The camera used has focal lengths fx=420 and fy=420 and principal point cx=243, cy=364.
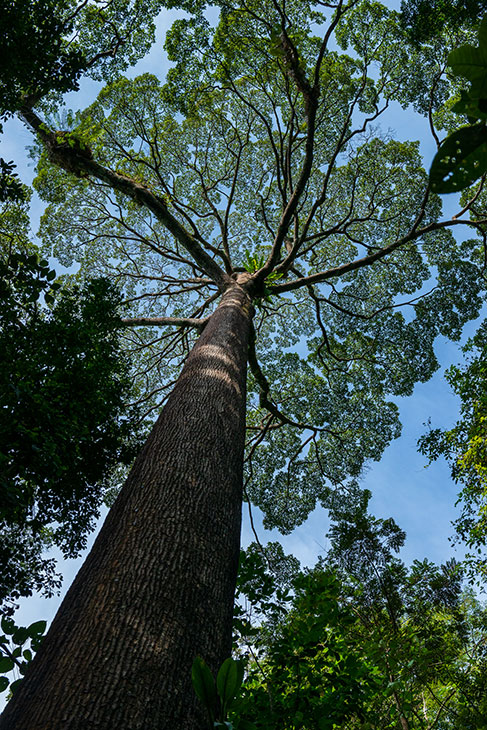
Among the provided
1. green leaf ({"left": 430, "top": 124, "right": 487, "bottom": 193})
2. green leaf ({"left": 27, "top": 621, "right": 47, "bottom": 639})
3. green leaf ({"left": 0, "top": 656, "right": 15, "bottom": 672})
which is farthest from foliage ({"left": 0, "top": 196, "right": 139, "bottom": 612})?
green leaf ({"left": 430, "top": 124, "right": 487, "bottom": 193})

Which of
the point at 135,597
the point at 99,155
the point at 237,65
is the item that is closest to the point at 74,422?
the point at 135,597

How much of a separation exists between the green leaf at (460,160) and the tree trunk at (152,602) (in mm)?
1253

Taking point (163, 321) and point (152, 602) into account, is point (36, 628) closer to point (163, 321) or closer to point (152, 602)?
point (152, 602)

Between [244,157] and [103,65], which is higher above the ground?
[244,157]

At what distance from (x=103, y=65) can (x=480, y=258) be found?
860 cm

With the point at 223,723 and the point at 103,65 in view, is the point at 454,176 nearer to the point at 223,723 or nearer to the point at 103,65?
the point at 223,723

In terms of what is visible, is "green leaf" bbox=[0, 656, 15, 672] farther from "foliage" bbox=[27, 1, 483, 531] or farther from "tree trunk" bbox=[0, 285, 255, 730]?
"foliage" bbox=[27, 1, 483, 531]

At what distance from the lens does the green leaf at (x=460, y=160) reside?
0.53m

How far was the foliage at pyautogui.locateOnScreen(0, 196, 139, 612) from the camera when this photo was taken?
2.93 metres

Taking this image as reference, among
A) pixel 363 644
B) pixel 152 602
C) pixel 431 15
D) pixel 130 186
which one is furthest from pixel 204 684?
pixel 431 15

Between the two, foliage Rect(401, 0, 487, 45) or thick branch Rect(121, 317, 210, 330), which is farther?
thick branch Rect(121, 317, 210, 330)

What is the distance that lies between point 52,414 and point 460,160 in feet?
10.5

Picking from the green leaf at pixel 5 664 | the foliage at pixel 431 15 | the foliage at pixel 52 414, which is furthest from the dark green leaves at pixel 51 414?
the foliage at pixel 431 15

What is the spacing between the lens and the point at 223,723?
2.93 feet
